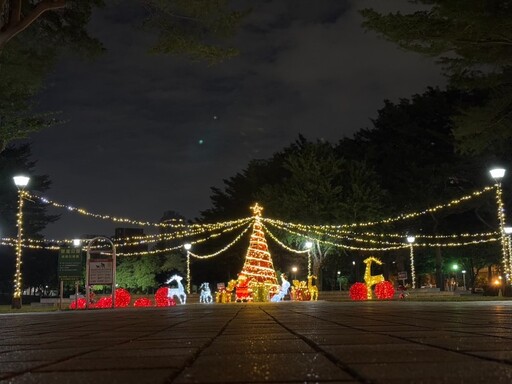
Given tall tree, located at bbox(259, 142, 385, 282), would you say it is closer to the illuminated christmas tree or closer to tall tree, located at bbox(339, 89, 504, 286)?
tall tree, located at bbox(339, 89, 504, 286)

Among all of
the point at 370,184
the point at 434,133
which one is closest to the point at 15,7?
the point at 370,184

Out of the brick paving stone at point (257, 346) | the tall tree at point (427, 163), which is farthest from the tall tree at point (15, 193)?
the brick paving stone at point (257, 346)

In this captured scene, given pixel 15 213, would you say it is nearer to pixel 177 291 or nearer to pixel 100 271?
pixel 177 291

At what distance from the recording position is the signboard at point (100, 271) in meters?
21.5

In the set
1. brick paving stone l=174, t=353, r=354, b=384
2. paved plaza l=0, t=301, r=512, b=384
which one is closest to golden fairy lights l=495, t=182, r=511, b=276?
paved plaza l=0, t=301, r=512, b=384

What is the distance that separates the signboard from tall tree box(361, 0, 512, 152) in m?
13.3

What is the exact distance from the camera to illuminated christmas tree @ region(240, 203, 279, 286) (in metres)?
33.0

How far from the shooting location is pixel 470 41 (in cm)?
1542

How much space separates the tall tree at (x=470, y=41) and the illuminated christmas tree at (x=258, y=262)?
1594 cm

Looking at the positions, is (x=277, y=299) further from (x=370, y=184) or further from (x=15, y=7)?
(x=15, y=7)

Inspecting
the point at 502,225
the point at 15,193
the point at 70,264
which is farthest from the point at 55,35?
the point at 15,193

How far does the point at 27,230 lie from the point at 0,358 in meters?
61.8

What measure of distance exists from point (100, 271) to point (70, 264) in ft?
4.09

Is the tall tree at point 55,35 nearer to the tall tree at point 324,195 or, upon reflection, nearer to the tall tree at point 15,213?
the tall tree at point 324,195
